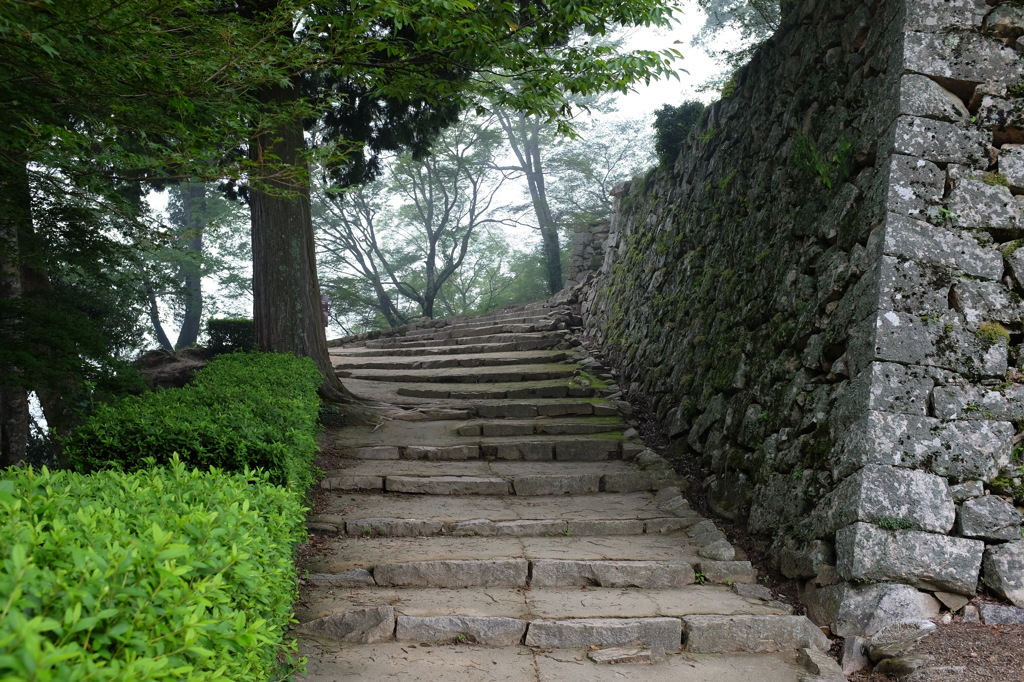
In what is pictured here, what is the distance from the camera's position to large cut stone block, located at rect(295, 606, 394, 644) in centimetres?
371

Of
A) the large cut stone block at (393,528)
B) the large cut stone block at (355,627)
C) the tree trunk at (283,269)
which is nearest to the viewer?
the large cut stone block at (355,627)

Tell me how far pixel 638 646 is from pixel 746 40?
877 cm

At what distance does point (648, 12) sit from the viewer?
20.1 feet

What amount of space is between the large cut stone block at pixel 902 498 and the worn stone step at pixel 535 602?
0.77 metres

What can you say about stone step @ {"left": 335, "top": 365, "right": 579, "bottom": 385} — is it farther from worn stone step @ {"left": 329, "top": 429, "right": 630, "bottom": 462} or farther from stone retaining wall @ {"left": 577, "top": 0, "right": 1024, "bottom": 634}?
stone retaining wall @ {"left": 577, "top": 0, "right": 1024, "bottom": 634}

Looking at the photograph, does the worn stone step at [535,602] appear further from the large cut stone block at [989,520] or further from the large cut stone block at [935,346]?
the large cut stone block at [935,346]

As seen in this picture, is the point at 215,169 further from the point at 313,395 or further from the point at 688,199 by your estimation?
the point at 688,199

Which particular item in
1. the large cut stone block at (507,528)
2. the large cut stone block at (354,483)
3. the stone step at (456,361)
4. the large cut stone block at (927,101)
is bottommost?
the large cut stone block at (507,528)

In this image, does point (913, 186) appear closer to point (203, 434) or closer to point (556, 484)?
point (556, 484)

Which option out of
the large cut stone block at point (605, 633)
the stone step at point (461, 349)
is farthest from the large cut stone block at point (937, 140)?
the stone step at point (461, 349)

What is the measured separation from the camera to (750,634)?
12.5ft

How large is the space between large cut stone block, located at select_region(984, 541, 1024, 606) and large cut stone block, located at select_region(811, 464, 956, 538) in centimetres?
29

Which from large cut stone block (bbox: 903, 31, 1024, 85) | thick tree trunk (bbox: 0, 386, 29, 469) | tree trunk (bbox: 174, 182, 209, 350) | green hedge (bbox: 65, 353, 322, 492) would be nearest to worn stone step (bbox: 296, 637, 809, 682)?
green hedge (bbox: 65, 353, 322, 492)

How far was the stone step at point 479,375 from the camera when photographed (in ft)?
30.4
